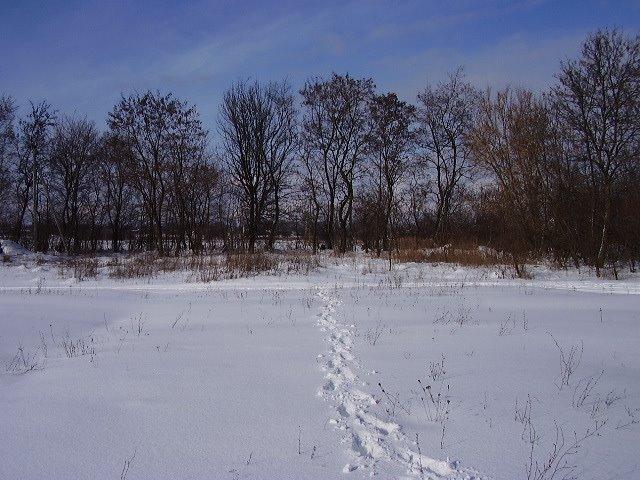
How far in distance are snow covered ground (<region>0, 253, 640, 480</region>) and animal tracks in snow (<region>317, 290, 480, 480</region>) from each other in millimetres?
18

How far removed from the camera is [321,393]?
441cm

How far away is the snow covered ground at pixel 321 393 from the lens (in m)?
3.09

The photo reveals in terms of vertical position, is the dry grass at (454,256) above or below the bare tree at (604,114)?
below

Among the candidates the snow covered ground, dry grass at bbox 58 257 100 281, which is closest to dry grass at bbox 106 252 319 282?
dry grass at bbox 58 257 100 281

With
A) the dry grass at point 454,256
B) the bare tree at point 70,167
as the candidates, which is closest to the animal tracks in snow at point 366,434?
the dry grass at point 454,256

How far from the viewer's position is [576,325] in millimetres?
7586

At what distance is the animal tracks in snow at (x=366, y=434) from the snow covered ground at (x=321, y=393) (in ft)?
0.06

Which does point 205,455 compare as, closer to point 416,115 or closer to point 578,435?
point 578,435

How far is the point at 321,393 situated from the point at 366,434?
3.12 feet

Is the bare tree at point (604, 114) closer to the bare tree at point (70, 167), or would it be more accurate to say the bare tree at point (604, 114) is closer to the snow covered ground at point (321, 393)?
the snow covered ground at point (321, 393)

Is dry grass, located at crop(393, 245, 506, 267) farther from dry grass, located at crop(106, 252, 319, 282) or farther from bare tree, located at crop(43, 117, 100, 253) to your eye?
bare tree, located at crop(43, 117, 100, 253)

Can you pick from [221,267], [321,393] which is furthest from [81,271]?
[321,393]

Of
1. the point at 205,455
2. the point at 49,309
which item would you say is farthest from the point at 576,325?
the point at 49,309

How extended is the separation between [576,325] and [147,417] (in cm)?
712
